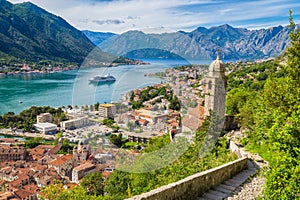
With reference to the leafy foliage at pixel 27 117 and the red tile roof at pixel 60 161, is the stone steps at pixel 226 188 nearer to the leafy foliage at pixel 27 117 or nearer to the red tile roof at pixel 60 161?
the red tile roof at pixel 60 161

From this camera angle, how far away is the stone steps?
262cm

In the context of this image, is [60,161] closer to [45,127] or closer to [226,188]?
[45,127]

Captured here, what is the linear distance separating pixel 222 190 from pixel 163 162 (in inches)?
27.1

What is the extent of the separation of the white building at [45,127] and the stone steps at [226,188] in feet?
67.9

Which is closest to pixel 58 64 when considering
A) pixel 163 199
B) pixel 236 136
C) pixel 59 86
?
pixel 59 86

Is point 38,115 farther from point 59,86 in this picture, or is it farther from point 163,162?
point 163,162

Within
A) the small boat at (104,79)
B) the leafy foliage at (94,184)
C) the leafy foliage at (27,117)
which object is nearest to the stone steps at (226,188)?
the small boat at (104,79)

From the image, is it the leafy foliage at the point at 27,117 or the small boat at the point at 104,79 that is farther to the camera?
the leafy foliage at the point at 27,117

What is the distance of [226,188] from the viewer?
113 inches

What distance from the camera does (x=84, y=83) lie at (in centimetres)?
271

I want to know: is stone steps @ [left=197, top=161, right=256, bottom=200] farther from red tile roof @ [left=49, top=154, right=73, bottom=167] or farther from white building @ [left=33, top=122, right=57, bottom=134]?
white building @ [left=33, top=122, right=57, bottom=134]

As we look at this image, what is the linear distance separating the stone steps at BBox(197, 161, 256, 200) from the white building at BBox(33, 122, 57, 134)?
67.9ft

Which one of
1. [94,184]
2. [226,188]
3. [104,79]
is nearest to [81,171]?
[94,184]

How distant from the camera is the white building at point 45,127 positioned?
72.0ft
